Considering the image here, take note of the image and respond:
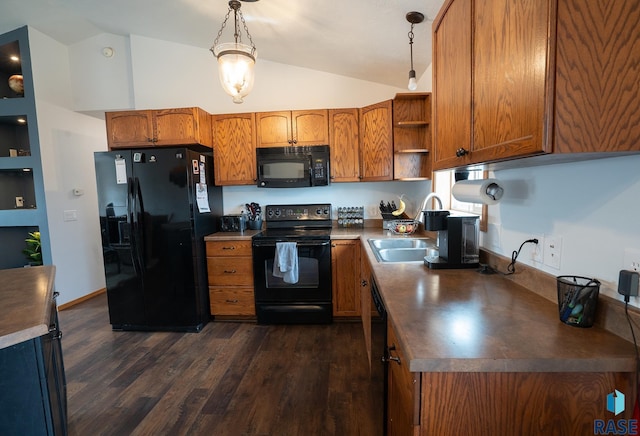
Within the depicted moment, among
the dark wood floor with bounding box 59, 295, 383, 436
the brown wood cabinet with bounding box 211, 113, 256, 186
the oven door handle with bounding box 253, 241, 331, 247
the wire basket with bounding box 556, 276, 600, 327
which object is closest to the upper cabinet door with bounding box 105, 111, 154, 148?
the brown wood cabinet with bounding box 211, 113, 256, 186

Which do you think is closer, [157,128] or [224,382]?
[224,382]

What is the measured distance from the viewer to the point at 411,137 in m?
2.76

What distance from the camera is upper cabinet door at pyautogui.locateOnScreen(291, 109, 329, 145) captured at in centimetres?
300

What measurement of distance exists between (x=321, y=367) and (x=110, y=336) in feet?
6.89

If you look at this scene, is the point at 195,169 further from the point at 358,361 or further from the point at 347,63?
the point at 358,361

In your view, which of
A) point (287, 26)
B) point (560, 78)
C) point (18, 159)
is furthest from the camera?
point (18, 159)

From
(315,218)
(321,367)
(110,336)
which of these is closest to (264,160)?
(315,218)

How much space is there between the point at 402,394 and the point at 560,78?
97cm

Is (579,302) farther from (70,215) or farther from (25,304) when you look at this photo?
(70,215)

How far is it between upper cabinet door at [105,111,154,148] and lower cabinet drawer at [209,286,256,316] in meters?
1.65

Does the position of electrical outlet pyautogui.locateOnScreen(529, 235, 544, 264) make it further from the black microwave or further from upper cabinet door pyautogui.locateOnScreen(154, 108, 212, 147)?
upper cabinet door pyautogui.locateOnScreen(154, 108, 212, 147)

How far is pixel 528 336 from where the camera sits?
836mm

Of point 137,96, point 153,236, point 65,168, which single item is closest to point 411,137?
point 153,236

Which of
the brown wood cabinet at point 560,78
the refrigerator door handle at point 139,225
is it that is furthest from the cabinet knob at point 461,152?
the refrigerator door handle at point 139,225
